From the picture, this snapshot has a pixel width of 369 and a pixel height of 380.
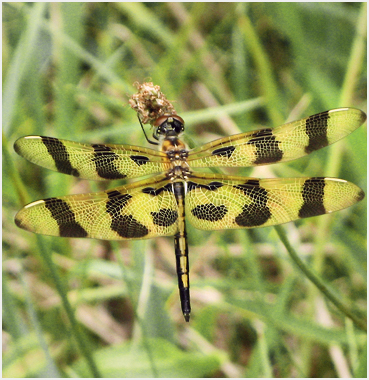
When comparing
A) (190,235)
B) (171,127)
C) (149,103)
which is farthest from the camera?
(190,235)

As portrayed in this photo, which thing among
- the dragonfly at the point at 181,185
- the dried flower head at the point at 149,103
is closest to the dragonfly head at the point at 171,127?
the dragonfly at the point at 181,185

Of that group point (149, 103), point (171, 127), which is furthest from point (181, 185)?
point (149, 103)

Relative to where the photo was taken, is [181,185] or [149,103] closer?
[149,103]

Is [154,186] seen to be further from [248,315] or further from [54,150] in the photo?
[248,315]

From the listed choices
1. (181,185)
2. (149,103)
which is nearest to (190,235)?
(181,185)

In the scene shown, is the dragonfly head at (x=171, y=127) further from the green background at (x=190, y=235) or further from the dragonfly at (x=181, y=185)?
the green background at (x=190, y=235)

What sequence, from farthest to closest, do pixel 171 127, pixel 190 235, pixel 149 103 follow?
pixel 190 235 → pixel 171 127 → pixel 149 103

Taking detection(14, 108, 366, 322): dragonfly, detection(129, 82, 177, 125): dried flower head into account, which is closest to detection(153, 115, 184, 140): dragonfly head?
detection(14, 108, 366, 322): dragonfly

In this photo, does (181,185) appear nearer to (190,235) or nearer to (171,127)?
(171,127)
